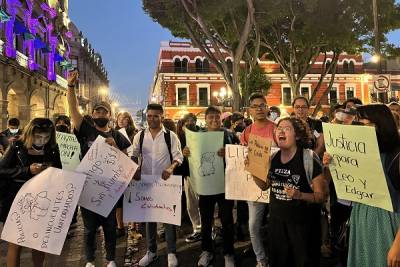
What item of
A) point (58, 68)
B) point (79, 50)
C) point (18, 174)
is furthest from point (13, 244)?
point (79, 50)

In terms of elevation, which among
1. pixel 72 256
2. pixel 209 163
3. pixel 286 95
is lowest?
pixel 72 256

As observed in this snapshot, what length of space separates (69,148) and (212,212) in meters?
2.07

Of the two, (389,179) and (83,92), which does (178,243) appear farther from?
(83,92)

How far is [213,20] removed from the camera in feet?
55.9

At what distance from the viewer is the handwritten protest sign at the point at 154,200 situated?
458 cm

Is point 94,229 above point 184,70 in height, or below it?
below

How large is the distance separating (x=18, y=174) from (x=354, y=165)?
10.1ft

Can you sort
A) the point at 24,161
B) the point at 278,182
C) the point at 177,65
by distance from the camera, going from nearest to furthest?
the point at 278,182, the point at 24,161, the point at 177,65

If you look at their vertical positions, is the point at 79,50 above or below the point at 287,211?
above

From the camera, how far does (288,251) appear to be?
11.0ft

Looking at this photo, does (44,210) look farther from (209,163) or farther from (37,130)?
(209,163)

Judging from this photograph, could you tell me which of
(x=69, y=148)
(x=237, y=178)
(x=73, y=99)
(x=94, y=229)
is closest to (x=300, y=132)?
(x=237, y=178)

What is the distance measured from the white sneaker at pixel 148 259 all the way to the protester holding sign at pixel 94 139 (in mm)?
390

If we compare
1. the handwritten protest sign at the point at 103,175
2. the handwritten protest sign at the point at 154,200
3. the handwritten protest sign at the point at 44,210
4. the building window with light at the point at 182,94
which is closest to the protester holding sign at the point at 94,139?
the handwritten protest sign at the point at 103,175
